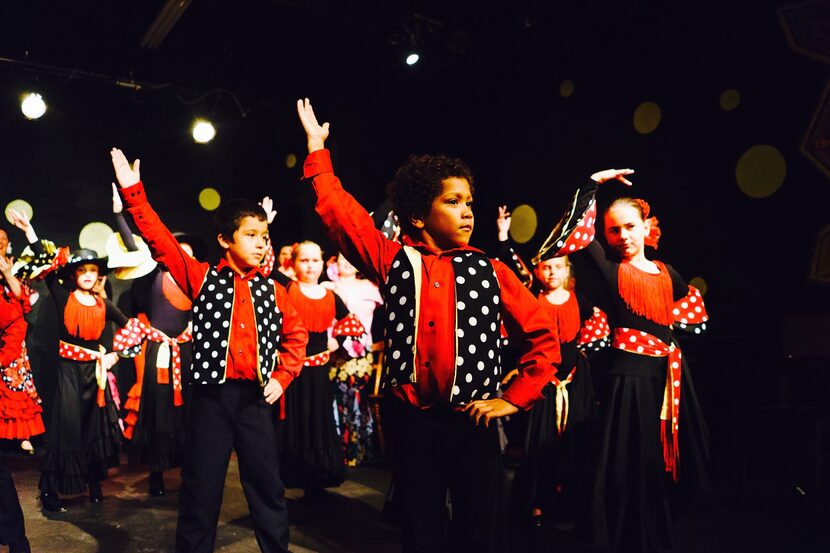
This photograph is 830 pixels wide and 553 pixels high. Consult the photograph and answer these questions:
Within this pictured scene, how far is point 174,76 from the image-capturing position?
7.57m

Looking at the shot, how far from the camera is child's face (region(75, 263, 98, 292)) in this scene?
4977 millimetres

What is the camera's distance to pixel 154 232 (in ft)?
9.11

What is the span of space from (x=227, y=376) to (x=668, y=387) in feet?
6.49

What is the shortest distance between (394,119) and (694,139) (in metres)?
3.17

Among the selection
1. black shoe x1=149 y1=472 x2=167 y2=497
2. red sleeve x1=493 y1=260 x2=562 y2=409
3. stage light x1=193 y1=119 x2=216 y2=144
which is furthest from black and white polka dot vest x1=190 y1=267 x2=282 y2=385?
stage light x1=193 y1=119 x2=216 y2=144

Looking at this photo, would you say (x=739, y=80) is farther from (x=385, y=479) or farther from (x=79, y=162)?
(x=79, y=162)

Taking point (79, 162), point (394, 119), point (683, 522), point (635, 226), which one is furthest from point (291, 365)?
point (79, 162)

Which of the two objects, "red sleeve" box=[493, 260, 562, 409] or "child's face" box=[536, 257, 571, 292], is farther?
"child's face" box=[536, 257, 571, 292]

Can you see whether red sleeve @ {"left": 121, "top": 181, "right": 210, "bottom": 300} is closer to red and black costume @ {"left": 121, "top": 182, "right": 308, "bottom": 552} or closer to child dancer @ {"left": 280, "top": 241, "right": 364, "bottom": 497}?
red and black costume @ {"left": 121, "top": 182, "right": 308, "bottom": 552}

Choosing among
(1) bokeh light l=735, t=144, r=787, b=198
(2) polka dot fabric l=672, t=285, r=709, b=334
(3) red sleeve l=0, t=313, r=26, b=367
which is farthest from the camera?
(1) bokeh light l=735, t=144, r=787, b=198

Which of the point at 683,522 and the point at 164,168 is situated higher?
the point at 164,168

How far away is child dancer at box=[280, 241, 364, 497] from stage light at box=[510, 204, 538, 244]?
1.94m

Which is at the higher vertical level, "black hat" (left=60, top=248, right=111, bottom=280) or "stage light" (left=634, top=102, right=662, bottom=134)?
"stage light" (left=634, top=102, right=662, bottom=134)

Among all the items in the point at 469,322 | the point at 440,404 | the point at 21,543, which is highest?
the point at 469,322
